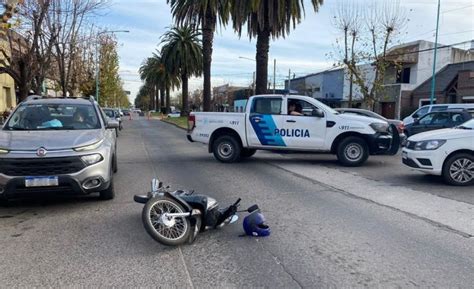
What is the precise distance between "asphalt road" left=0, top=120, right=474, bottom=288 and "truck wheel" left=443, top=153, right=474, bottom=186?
2665 millimetres

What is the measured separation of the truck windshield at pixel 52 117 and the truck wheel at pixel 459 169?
23.6 feet

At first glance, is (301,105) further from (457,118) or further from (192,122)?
(457,118)

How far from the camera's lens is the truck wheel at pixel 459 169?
8.51 metres

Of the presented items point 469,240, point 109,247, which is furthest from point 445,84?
point 109,247

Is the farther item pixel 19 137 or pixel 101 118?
pixel 101 118

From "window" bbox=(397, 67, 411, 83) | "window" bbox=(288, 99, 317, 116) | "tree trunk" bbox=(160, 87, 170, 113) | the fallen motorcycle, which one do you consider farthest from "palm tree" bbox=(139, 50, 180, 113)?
the fallen motorcycle

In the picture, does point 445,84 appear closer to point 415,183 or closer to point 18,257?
point 415,183

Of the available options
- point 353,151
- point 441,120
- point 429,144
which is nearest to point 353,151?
point 353,151

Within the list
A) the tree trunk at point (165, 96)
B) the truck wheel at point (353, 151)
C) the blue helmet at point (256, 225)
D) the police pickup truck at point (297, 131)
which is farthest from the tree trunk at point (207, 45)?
the tree trunk at point (165, 96)

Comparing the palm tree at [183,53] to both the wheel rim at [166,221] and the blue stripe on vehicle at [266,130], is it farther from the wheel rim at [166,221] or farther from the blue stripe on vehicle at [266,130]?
the wheel rim at [166,221]

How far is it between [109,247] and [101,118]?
12.1ft

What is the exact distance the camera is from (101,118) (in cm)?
786

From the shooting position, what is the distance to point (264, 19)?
18.5 metres

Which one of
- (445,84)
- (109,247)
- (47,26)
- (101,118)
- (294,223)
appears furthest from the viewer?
(445,84)
